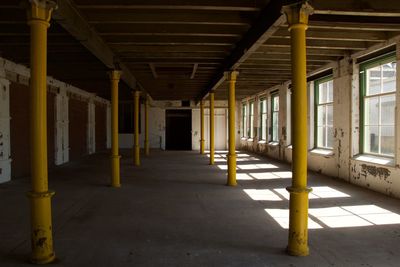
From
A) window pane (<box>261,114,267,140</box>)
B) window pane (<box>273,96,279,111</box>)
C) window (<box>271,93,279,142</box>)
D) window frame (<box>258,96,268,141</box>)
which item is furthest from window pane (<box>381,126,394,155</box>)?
window pane (<box>261,114,267,140</box>)

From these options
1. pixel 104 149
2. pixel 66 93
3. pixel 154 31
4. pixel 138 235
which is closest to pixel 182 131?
pixel 104 149

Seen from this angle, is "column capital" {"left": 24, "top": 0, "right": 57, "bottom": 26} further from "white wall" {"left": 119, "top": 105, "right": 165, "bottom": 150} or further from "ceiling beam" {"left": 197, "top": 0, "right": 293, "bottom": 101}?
"white wall" {"left": 119, "top": 105, "right": 165, "bottom": 150}

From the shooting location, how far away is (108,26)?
5.97 meters

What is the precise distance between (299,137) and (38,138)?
2.60 metres

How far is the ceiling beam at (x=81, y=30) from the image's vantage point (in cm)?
449

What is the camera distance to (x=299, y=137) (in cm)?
388

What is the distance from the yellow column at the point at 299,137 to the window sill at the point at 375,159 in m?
4.08

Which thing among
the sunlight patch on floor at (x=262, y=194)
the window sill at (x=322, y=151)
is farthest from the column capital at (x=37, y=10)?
the window sill at (x=322, y=151)

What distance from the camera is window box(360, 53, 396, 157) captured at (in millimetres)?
7391

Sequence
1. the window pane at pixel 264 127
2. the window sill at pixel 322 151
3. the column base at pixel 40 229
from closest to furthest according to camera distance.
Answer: the column base at pixel 40 229 < the window sill at pixel 322 151 < the window pane at pixel 264 127

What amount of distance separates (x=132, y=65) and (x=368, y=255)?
7.23 meters

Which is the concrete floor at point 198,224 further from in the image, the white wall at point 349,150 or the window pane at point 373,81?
the window pane at point 373,81

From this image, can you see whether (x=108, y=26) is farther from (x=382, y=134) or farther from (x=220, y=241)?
(x=382, y=134)

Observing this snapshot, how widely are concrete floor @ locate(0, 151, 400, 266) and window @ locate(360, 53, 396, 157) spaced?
3.47 ft
